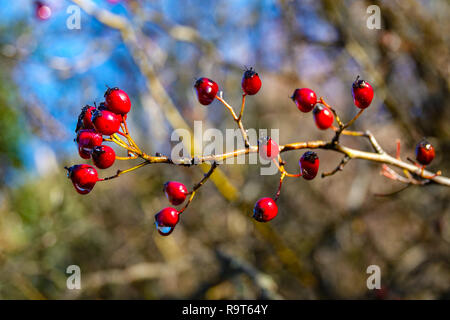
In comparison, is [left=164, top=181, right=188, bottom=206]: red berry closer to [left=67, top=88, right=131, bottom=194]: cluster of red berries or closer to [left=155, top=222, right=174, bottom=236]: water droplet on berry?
[left=155, top=222, right=174, bottom=236]: water droplet on berry

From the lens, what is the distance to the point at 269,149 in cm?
90

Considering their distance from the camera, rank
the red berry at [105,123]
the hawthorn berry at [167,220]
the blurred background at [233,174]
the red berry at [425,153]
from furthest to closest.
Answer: the blurred background at [233,174] → the red berry at [425,153] → the hawthorn berry at [167,220] → the red berry at [105,123]

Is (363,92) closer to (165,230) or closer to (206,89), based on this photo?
(206,89)

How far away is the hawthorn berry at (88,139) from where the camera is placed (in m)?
0.86

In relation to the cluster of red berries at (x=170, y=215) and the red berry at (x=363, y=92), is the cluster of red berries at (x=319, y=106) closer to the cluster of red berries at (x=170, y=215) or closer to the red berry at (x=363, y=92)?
the red berry at (x=363, y=92)

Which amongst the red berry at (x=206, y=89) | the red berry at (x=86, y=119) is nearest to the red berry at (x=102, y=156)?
the red berry at (x=86, y=119)

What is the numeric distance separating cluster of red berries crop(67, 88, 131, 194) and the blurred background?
3.51 feet

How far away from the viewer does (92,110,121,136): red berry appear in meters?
0.82

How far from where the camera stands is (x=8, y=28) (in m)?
4.85

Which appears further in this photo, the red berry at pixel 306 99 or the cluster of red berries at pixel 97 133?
the red berry at pixel 306 99

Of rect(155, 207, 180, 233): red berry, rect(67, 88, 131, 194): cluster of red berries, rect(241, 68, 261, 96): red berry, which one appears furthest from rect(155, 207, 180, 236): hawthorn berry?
rect(241, 68, 261, 96): red berry

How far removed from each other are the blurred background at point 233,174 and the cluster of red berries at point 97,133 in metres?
1.07
